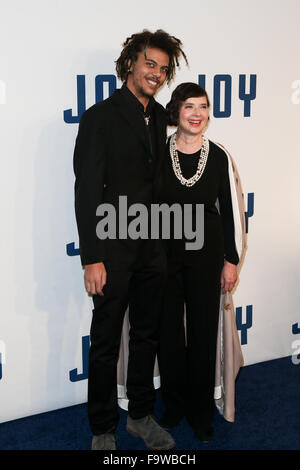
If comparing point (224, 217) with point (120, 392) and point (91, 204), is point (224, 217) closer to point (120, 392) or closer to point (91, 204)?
point (91, 204)

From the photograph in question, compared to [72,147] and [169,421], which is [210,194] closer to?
[72,147]

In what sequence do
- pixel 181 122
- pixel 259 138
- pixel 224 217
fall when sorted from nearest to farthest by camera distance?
1. pixel 181 122
2. pixel 224 217
3. pixel 259 138

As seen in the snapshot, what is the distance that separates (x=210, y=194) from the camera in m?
2.17

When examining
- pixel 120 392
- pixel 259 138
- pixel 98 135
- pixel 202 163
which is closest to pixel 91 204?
pixel 98 135

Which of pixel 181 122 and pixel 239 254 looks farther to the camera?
pixel 239 254

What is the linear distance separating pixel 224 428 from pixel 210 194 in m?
1.12

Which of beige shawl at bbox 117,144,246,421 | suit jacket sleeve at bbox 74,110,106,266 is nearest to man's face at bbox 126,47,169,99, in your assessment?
suit jacket sleeve at bbox 74,110,106,266

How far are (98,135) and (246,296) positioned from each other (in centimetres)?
149

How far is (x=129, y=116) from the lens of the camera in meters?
2.02

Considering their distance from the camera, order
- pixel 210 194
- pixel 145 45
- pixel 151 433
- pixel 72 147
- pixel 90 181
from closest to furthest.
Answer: pixel 90 181, pixel 145 45, pixel 210 194, pixel 151 433, pixel 72 147

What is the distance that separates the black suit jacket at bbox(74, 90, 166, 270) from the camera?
196cm

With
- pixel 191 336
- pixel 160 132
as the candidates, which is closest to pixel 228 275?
pixel 191 336

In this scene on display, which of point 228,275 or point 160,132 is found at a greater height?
point 160,132

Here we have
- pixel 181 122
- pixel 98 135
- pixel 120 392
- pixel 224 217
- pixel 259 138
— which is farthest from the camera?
pixel 259 138
